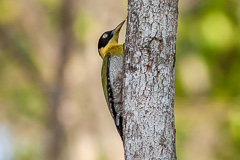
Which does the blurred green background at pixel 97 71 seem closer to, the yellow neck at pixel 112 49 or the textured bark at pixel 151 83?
the yellow neck at pixel 112 49

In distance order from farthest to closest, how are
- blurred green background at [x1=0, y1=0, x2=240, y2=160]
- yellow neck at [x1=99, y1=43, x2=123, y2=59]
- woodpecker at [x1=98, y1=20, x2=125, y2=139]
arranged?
blurred green background at [x1=0, y1=0, x2=240, y2=160]
yellow neck at [x1=99, y1=43, x2=123, y2=59]
woodpecker at [x1=98, y1=20, x2=125, y2=139]

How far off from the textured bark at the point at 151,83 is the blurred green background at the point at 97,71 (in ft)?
22.8

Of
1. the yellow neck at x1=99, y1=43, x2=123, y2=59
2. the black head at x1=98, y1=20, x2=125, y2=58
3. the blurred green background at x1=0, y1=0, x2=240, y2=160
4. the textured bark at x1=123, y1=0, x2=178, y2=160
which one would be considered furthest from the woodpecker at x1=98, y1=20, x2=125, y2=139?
the blurred green background at x1=0, y1=0, x2=240, y2=160

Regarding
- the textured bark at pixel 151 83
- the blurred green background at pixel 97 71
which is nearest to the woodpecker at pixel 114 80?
the textured bark at pixel 151 83

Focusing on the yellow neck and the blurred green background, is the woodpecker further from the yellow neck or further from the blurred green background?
the blurred green background

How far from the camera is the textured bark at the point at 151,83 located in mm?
4270

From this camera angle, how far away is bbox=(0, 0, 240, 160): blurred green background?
11930mm

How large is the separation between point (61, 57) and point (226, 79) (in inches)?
153

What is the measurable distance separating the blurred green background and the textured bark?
6.96 metres

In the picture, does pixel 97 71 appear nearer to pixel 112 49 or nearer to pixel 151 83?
pixel 112 49

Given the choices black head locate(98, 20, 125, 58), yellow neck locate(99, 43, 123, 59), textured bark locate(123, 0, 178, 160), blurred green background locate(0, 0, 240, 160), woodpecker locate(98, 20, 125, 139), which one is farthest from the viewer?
blurred green background locate(0, 0, 240, 160)

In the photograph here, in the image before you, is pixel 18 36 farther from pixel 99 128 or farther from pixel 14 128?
pixel 14 128

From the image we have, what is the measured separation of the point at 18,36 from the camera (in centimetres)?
1427

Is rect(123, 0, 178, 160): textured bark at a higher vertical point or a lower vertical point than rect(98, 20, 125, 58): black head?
lower
